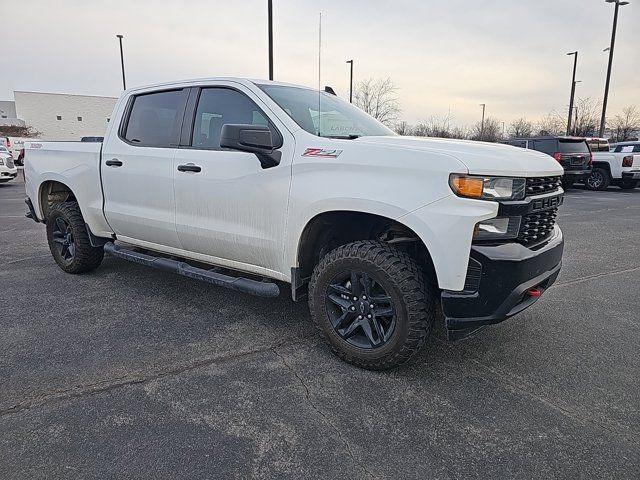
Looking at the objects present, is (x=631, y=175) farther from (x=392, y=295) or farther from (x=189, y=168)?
(x=189, y=168)

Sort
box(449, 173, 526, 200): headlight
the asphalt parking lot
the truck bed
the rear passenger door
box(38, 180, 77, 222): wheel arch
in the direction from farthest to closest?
1. box(38, 180, 77, 222): wheel arch
2. the truck bed
3. the rear passenger door
4. box(449, 173, 526, 200): headlight
5. the asphalt parking lot

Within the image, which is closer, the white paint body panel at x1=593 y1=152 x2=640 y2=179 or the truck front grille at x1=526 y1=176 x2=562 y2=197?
the truck front grille at x1=526 y1=176 x2=562 y2=197

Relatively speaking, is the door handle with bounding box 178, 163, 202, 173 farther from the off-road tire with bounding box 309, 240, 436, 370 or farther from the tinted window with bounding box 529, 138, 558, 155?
the tinted window with bounding box 529, 138, 558, 155

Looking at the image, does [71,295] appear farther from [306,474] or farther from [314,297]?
[306,474]

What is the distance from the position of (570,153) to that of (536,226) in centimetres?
1361

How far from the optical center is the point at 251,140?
296cm

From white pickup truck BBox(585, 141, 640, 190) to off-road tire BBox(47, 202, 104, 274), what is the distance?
16.1m

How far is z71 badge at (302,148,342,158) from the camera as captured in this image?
2900 mm

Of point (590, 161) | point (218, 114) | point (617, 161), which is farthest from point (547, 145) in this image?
point (218, 114)

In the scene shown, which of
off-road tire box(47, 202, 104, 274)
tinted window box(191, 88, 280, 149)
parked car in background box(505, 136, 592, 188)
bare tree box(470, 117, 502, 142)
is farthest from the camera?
bare tree box(470, 117, 502, 142)

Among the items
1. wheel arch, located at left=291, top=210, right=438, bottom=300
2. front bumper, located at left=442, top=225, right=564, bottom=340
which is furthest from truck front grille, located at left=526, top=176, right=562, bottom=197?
wheel arch, located at left=291, top=210, right=438, bottom=300

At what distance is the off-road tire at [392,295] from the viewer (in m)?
2.73

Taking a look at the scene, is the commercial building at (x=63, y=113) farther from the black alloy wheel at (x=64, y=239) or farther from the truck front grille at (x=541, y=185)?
the truck front grille at (x=541, y=185)

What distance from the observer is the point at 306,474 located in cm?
207
